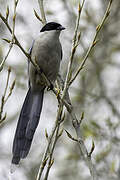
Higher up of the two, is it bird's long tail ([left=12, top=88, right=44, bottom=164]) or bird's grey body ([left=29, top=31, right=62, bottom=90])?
bird's grey body ([left=29, top=31, right=62, bottom=90])

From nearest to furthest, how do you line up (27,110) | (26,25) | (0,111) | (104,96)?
(0,111), (27,110), (104,96), (26,25)

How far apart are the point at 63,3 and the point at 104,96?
5.51ft

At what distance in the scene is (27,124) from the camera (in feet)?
13.0

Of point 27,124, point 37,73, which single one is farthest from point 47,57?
point 27,124

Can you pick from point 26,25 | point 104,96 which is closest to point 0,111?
point 104,96

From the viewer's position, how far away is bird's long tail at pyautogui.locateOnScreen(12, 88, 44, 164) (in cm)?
365

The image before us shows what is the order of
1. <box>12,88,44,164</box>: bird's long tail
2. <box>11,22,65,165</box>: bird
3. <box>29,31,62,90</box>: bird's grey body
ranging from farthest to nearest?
<box>29,31,62,90</box>: bird's grey body, <box>11,22,65,165</box>: bird, <box>12,88,44,164</box>: bird's long tail

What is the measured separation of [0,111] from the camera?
297cm

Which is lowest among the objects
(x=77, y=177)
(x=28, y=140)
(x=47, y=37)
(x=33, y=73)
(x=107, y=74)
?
(x=77, y=177)

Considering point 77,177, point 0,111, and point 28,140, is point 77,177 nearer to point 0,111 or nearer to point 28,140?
point 28,140

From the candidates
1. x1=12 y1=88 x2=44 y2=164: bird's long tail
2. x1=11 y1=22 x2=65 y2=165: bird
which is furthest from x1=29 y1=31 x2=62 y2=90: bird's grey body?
x1=12 y1=88 x2=44 y2=164: bird's long tail

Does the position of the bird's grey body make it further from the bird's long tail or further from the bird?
the bird's long tail

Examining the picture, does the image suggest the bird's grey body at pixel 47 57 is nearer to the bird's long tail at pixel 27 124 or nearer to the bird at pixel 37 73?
the bird at pixel 37 73

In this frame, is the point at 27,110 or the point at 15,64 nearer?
the point at 27,110
